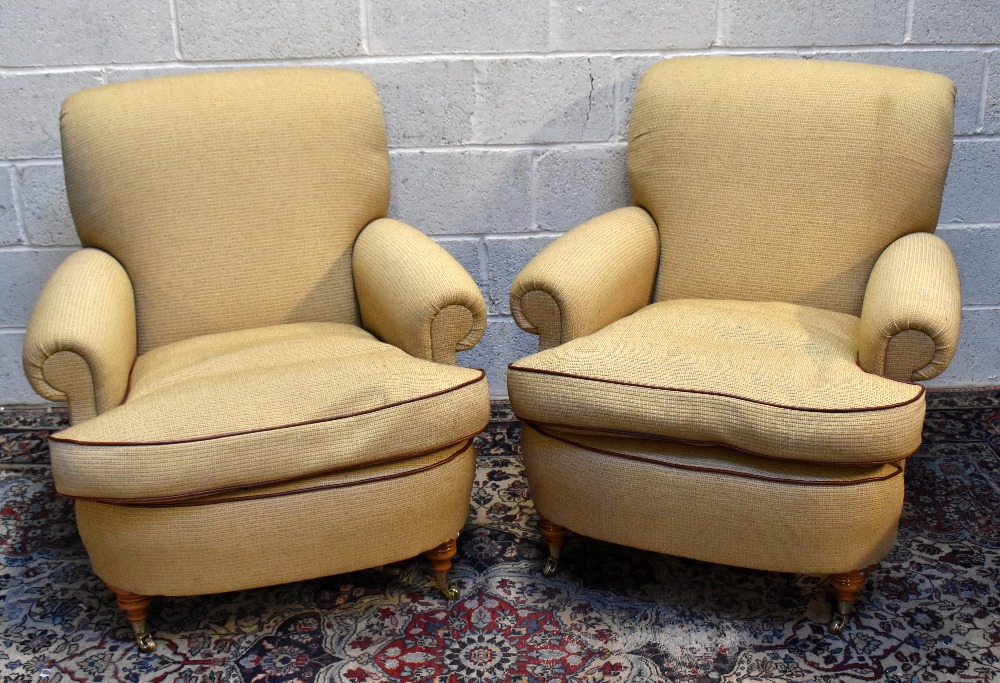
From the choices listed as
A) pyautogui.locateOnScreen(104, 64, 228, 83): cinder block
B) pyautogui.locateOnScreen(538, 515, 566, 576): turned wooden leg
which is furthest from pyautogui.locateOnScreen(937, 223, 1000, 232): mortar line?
pyautogui.locateOnScreen(104, 64, 228, 83): cinder block

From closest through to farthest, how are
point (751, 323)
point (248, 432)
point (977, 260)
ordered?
1. point (248, 432)
2. point (751, 323)
3. point (977, 260)

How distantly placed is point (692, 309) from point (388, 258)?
1.97 ft

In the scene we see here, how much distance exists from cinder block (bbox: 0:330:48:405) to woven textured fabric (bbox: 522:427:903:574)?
60.0 inches

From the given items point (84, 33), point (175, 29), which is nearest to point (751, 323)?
point (175, 29)

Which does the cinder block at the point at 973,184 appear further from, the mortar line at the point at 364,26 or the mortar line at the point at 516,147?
the mortar line at the point at 364,26

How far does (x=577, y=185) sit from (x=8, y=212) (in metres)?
1.37

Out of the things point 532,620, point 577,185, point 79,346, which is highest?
point 577,185

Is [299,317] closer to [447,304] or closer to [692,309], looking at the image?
[447,304]

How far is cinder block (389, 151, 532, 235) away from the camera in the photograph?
2.32 metres

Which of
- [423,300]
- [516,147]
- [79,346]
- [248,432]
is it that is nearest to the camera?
[248,432]

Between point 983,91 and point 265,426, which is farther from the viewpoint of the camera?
point 983,91

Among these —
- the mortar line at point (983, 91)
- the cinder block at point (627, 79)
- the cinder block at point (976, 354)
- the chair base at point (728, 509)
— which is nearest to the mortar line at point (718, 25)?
the cinder block at point (627, 79)

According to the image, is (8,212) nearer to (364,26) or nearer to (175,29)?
(175,29)

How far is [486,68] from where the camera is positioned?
2242 millimetres
